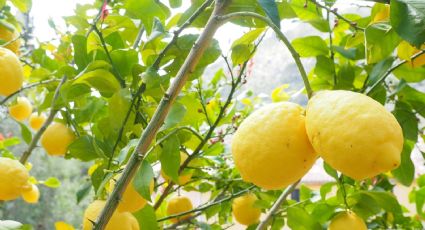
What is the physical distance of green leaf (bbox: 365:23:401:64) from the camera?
416 mm

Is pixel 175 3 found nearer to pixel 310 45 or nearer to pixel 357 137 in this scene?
pixel 310 45

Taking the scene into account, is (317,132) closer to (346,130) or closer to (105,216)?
(346,130)

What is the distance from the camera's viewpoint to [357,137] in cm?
28

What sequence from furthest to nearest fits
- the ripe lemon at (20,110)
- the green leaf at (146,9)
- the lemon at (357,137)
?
the ripe lemon at (20,110)
the green leaf at (146,9)
the lemon at (357,137)

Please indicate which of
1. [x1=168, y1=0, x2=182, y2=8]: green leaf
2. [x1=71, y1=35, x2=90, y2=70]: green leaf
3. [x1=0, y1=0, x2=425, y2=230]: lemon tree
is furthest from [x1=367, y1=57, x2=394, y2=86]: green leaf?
[x1=71, y1=35, x2=90, y2=70]: green leaf

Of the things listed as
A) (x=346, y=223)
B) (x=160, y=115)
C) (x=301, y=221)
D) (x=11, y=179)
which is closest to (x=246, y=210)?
(x=301, y=221)

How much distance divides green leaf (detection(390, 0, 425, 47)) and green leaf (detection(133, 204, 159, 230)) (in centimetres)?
38

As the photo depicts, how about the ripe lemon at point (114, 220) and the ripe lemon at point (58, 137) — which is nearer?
the ripe lemon at point (114, 220)

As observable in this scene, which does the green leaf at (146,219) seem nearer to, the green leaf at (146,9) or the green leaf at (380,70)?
the green leaf at (146,9)

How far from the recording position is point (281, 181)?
0.33 metres

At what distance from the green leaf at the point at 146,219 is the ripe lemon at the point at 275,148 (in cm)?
26

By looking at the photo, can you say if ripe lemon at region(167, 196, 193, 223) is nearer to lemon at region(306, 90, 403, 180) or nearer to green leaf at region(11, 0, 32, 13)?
green leaf at region(11, 0, 32, 13)

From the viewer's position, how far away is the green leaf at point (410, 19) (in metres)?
0.30

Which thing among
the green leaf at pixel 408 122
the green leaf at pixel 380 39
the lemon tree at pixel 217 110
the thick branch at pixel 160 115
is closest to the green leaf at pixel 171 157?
the lemon tree at pixel 217 110
